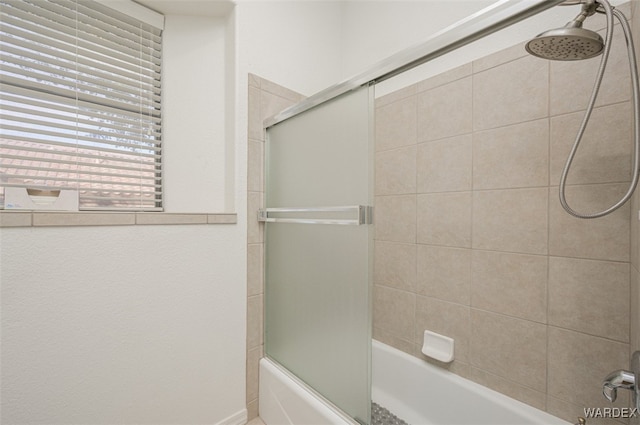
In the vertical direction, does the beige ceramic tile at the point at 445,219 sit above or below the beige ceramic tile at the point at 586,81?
below

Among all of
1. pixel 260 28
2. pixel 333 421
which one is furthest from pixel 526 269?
pixel 260 28

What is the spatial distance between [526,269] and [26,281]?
5.96ft

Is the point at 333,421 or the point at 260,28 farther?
the point at 260,28

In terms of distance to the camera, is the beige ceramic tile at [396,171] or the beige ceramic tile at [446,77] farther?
the beige ceramic tile at [396,171]

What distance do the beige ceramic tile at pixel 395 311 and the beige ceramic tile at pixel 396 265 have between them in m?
0.04

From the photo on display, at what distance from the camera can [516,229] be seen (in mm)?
1270

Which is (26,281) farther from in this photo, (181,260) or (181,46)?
(181,46)

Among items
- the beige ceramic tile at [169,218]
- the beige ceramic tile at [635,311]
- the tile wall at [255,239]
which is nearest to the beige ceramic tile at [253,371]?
the tile wall at [255,239]

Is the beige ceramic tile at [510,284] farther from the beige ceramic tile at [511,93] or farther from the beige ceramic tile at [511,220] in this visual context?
the beige ceramic tile at [511,93]

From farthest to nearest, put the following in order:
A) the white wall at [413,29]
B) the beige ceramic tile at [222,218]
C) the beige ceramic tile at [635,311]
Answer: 1. the beige ceramic tile at [222,218]
2. the white wall at [413,29]
3. the beige ceramic tile at [635,311]

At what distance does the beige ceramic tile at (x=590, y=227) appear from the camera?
3.38 feet

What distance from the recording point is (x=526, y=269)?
124cm

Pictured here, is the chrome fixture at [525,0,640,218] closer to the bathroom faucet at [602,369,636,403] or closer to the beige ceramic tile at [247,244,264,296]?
the bathroom faucet at [602,369,636,403]
